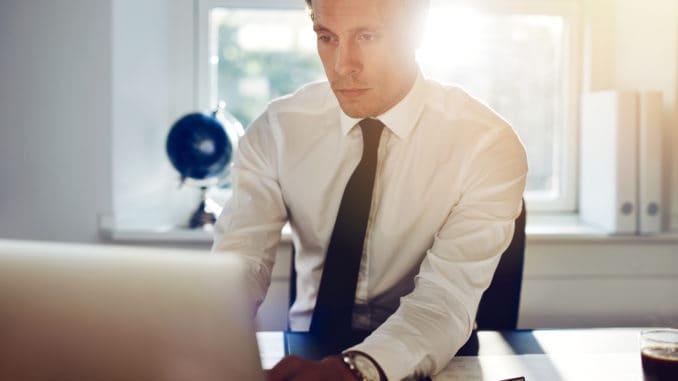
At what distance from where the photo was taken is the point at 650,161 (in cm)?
230

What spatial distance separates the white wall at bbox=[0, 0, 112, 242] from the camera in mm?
2256

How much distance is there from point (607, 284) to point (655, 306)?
167 mm

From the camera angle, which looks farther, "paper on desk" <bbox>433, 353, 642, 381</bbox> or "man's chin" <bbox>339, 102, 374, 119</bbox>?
"man's chin" <bbox>339, 102, 374, 119</bbox>

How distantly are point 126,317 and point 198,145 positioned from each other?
5.74 ft

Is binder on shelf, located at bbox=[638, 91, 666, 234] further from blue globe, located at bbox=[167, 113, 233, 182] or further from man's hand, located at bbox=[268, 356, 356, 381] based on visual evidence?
man's hand, located at bbox=[268, 356, 356, 381]

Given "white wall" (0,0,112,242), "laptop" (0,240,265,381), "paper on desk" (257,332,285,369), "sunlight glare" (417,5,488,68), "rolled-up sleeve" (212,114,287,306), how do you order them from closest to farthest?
"laptop" (0,240,265,381) < "paper on desk" (257,332,285,369) < "rolled-up sleeve" (212,114,287,306) < "white wall" (0,0,112,242) < "sunlight glare" (417,5,488,68)

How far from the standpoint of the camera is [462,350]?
4.40 feet

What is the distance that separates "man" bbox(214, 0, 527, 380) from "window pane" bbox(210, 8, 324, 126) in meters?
0.86

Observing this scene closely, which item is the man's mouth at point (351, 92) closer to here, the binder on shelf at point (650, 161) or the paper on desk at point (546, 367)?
the paper on desk at point (546, 367)

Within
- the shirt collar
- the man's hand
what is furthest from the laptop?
the shirt collar

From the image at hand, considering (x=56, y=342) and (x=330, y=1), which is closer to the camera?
(x=56, y=342)

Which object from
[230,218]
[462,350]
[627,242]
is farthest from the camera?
[627,242]

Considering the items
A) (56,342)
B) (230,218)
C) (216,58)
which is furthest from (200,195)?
(56,342)

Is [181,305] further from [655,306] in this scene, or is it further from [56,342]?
[655,306]
